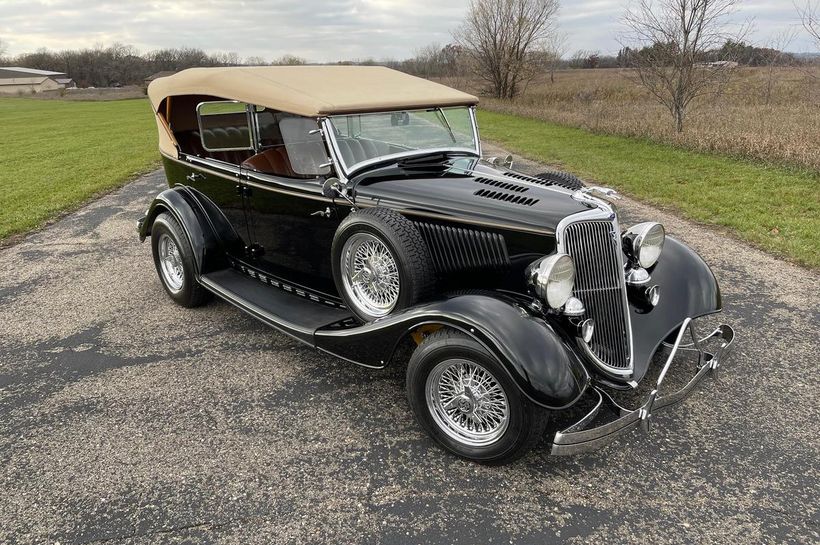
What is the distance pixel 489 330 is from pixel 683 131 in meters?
13.8

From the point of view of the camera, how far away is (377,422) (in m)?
3.33

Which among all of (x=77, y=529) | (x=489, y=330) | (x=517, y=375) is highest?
(x=489, y=330)

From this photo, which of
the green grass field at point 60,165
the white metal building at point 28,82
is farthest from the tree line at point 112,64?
the green grass field at point 60,165

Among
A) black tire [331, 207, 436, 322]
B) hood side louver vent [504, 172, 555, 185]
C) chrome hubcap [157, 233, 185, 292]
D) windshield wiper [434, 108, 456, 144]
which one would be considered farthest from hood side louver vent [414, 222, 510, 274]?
chrome hubcap [157, 233, 185, 292]

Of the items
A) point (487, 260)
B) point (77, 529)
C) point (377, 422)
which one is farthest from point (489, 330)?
point (77, 529)

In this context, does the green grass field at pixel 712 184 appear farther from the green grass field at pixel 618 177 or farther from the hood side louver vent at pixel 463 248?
the hood side louver vent at pixel 463 248

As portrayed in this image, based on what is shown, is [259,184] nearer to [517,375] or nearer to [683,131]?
[517,375]

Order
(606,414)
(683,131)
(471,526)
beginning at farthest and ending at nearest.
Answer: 1. (683,131)
2. (606,414)
3. (471,526)

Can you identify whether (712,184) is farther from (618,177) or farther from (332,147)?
(332,147)

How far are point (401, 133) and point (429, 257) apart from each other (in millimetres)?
1405

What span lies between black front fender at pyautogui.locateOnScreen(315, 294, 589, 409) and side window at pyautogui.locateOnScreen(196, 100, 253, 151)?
8.54ft

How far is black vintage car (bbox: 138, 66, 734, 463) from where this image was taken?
9.18 ft

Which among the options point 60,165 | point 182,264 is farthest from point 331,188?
point 60,165

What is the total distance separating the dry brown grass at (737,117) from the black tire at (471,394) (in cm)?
988
